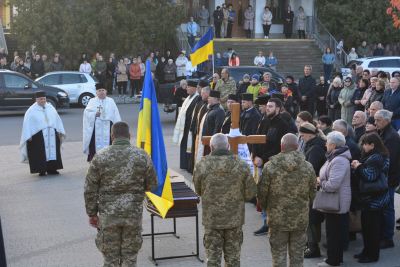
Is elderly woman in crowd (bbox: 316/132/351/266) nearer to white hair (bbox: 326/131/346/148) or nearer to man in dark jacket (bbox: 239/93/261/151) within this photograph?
white hair (bbox: 326/131/346/148)

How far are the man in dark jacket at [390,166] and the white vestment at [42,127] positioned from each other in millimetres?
6549

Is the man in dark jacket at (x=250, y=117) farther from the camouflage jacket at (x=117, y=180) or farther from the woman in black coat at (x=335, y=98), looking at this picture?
the woman in black coat at (x=335, y=98)

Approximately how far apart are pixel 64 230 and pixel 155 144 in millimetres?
2260

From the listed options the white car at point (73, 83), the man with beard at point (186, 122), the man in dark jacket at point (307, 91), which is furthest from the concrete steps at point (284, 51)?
the man with beard at point (186, 122)

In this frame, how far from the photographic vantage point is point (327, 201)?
6152 millimetres

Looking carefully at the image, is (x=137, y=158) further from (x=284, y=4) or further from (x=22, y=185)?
(x=284, y=4)

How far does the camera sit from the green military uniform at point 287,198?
5.38 m

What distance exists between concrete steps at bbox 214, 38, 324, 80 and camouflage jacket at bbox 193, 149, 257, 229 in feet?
79.3

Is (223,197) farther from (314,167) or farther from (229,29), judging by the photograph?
(229,29)

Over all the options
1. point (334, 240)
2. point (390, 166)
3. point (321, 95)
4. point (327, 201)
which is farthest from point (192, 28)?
point (334, 240)

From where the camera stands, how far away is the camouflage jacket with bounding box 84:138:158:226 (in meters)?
5.20

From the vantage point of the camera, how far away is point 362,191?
6.27m

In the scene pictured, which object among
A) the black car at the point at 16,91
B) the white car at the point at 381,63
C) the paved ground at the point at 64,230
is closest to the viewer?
the paved ground at the point at 64,230

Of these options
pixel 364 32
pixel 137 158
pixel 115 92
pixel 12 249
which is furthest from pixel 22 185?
pixel 364 32
